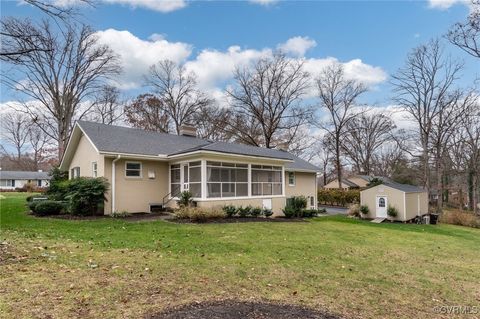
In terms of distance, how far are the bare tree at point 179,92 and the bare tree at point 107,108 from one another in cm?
464

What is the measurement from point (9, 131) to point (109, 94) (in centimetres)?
2046

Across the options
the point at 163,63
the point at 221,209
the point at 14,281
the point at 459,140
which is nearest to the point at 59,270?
the point at 14,281

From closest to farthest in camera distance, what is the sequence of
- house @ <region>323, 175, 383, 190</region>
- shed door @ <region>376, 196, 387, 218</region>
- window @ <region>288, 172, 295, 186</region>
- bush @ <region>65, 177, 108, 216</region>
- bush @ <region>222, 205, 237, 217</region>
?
bush @ <region>65, 177, 108, 216</region>, bush @ <region>222, 205, 237, 217</region>, shed door @ <region>376, 196, 387, 218</region>, window @ <region>288, 172, 295, 186</region>, house @ <region>323, 175, 383, 190</region>

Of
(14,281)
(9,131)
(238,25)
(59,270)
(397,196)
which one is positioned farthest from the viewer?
(9,131)

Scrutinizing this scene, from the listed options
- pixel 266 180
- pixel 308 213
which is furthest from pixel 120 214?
pixel 308 213

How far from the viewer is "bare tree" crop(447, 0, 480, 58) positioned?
33.2ft

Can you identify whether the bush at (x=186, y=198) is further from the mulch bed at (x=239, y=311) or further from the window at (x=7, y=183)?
the window at (x=7, y=183)

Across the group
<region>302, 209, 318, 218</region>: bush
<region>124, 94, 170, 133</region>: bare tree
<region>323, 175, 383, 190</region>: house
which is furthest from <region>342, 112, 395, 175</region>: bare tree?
<region>302, 209, 318, 218</region>: bush

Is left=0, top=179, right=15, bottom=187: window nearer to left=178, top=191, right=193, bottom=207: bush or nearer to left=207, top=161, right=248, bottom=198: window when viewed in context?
left=178, top=191, right=193, bottom=207: bush

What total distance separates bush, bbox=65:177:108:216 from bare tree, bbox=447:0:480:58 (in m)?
14.9

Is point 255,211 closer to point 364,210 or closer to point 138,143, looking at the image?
point 138,143

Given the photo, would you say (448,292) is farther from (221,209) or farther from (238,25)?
(238,25)

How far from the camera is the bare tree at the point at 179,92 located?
37906 mm

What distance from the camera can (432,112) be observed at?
1125 inches
